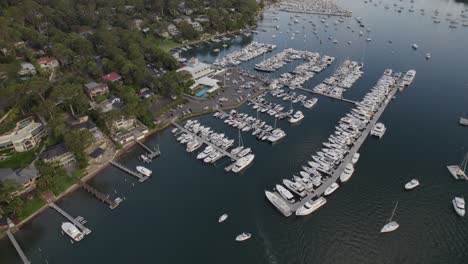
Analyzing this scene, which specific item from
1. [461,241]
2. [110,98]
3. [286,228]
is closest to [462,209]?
[461,241]

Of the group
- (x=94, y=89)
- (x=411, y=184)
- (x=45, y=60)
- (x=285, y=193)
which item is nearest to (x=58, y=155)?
(x=94, y=89)

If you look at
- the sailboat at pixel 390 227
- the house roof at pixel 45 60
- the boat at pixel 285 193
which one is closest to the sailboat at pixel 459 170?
the sailboat at pixel 390 227

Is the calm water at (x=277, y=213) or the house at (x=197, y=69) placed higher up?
the house at (x=197, y=69)

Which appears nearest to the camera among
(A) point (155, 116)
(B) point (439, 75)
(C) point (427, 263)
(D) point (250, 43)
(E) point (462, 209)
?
(C) point (427, 263)

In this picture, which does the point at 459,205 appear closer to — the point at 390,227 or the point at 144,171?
the point at 390,227

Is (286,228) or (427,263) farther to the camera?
(286,228)

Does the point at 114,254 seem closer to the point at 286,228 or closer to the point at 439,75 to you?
the point at 286,228

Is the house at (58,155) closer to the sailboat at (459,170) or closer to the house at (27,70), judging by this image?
the house at (27,70)
